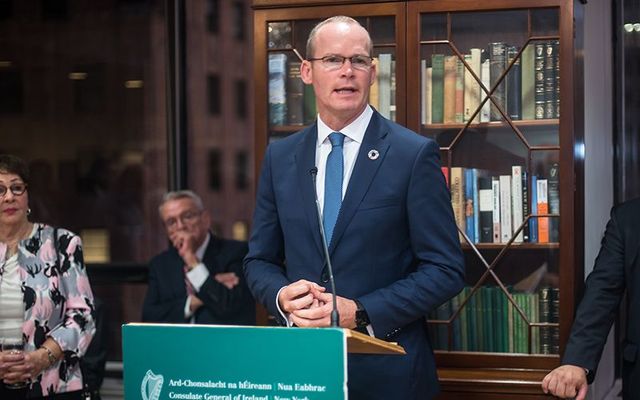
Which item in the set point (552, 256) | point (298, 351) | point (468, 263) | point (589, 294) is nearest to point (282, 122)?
point (468, 263)

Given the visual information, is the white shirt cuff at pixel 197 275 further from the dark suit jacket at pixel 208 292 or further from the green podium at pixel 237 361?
the green podium at pixel 237 361

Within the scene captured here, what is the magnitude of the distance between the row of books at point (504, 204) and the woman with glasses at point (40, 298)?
1366mm

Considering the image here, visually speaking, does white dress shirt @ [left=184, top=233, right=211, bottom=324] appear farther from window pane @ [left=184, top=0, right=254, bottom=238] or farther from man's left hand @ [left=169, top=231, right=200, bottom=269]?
window pane @ [left=184, top=0, right=254, bottom=238]

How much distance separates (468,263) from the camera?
Answer: 3678 millimetres

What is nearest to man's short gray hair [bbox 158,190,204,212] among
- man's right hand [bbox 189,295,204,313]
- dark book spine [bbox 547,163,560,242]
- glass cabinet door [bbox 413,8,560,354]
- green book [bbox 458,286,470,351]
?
man's right hand [bbox 189,295,204,313]

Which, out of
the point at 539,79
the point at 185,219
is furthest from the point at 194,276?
the point at 539,79

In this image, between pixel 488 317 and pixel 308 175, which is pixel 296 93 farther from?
pixel 308 175

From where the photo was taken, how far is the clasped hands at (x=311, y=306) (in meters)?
2.37

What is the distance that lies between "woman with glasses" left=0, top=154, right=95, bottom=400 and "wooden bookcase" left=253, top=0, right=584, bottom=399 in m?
0.98

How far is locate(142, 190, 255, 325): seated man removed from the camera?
15.3ft

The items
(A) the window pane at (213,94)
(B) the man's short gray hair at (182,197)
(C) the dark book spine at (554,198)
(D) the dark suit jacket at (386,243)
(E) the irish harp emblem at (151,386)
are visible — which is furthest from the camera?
(A) the window pane at (213,94)

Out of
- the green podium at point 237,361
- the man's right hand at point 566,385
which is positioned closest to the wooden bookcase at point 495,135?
the man's right hand at point 566,385

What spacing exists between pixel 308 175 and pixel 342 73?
279 millimetres

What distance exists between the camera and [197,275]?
4.72 meters
